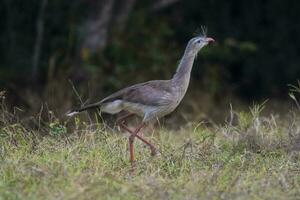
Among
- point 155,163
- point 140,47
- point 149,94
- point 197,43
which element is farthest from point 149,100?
point 140,47

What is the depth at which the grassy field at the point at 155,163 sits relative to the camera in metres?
5.91

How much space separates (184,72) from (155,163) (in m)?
0.95

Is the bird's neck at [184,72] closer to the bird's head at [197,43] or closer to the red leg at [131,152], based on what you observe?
the bird's head at [197,43]

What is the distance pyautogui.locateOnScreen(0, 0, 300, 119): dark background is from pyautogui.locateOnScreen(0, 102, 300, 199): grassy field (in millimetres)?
4967

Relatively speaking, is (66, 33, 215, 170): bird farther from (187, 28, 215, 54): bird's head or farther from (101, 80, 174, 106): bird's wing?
(187, 28, 215, 54): bird's head

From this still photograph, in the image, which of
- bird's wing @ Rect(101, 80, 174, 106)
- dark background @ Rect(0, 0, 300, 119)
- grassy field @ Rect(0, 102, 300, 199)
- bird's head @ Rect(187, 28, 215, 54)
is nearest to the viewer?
grassy field @ Rect(0, 102, 300, 199)

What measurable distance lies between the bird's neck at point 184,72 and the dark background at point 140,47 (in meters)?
5.02

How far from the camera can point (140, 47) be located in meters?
15.0

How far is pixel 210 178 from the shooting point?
6.27 meters

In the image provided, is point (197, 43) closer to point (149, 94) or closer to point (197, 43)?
point (197, 43)

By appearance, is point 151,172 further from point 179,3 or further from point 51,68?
point 179,3

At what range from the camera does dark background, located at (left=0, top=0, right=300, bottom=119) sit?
1411cm

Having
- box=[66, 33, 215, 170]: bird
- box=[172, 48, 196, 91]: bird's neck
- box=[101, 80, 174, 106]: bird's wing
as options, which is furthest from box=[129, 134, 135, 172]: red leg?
box=[172, 48, 196, 91]: bird's neck

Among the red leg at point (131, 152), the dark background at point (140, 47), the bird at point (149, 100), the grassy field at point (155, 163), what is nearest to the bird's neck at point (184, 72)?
the bird at point (149, 100)
